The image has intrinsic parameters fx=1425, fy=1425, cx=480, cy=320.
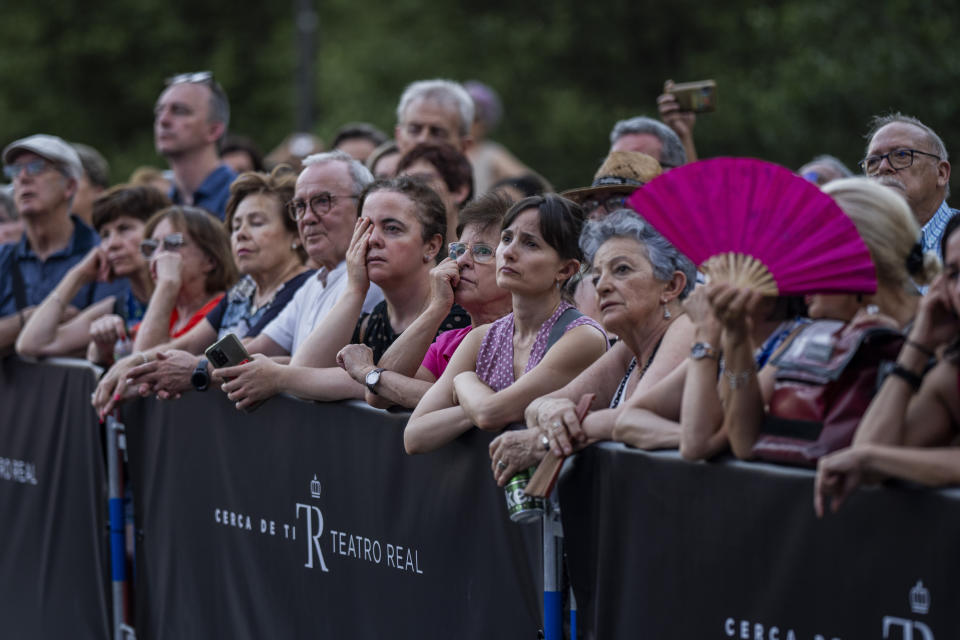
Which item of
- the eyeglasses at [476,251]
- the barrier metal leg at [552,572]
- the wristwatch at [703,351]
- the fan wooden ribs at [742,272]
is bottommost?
the barrier metal leg at [552,572]

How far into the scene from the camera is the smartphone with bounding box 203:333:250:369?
224 inches

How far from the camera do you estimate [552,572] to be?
4.21 m

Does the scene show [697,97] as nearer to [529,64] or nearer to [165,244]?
[165,244]

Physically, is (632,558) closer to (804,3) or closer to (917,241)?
(917,241)

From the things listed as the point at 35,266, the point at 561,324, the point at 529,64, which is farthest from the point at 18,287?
the point at 529,64

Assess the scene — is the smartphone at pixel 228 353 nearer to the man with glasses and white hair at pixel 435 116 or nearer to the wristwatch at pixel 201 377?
the wristwatch at pixel 201 377

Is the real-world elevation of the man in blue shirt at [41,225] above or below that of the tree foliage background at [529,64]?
below

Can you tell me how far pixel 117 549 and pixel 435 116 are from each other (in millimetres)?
2977

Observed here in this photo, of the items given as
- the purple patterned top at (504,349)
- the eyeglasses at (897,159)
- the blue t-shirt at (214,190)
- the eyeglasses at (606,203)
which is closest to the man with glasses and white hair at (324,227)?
the eyeglasses at (606,203)

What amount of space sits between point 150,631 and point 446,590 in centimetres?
236

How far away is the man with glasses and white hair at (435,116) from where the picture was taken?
8.02 m

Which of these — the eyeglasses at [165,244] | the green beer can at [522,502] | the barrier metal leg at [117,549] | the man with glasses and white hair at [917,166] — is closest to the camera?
the green beer can at [522,502]

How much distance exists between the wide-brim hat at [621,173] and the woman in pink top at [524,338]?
1083 millimetres

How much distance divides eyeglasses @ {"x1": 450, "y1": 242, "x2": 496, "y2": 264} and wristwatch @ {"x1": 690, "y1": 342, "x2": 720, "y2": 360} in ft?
5.69
